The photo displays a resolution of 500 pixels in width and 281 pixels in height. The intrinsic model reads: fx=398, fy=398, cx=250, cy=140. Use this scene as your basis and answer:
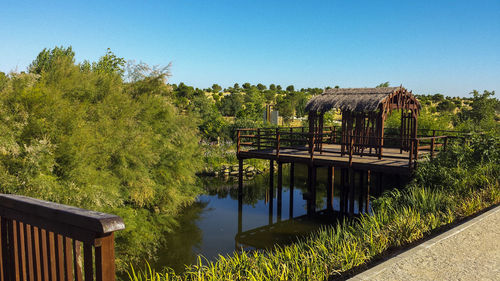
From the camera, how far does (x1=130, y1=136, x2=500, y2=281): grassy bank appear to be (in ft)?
20.3

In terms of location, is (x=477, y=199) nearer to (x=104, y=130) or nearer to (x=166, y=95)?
(x=104, y=130)

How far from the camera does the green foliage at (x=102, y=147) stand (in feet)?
30.0

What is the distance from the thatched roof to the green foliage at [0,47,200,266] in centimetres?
562

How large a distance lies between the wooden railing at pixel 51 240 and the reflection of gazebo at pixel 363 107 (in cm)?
1402

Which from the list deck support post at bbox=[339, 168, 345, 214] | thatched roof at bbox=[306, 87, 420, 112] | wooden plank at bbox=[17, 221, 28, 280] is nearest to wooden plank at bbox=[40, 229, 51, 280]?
wooden plank at bbox=[17, 221, 28, 280]

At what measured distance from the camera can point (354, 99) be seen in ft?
54.2

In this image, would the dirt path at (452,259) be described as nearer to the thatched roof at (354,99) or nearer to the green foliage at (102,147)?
the green foliage at (102,147)

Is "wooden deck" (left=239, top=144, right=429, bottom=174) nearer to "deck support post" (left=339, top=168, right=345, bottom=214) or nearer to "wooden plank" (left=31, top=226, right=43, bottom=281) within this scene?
"deck support post" (left=339, top=168, right=345, bottom=214)

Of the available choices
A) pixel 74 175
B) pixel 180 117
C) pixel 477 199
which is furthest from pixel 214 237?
pixel 477 199

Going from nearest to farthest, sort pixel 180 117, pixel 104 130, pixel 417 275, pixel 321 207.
Result: pixel 417 275, pixel 104 130, pixel 180 117, pixel 321 207

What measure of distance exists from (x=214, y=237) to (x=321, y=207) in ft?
19.7

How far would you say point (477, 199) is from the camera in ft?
30.1

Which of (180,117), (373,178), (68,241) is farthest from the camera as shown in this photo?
(373,178)

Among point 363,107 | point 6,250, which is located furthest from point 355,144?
point 6,250
